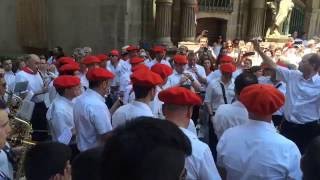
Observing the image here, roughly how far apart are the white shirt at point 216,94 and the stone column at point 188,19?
8.73 meters

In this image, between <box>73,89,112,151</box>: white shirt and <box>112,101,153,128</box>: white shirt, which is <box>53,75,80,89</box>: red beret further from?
<box>112,101,153,128</box>: white shirt

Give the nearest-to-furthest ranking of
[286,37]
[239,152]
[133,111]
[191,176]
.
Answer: [191,176]
[239,152]
[133,111]
[286,37]

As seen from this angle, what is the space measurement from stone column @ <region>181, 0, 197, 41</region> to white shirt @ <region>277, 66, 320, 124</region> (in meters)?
9.76

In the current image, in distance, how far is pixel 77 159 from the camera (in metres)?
2.45

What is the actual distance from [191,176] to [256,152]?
0.53 metres

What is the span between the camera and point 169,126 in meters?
1.48

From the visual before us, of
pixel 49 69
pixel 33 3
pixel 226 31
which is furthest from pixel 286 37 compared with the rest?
pixel 49 69

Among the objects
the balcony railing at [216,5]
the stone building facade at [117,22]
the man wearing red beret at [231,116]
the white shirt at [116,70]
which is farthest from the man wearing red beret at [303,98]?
the balcony railing at [216,5]

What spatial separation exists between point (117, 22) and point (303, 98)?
936 centimetres

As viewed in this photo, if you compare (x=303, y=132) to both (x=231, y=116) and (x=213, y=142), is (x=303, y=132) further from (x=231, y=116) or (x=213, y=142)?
(x=231, y=116)

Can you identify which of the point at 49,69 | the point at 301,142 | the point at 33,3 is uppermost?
the point at 33,3

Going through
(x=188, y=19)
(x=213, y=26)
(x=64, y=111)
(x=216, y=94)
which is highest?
(x=188, y=19)

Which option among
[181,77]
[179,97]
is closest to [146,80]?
[179,97]

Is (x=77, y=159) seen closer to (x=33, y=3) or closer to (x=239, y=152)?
(x=239, y=152)
